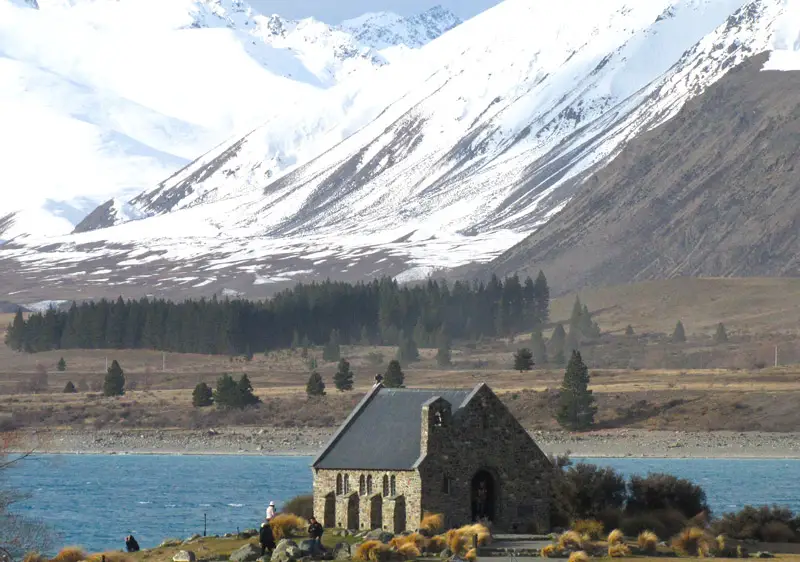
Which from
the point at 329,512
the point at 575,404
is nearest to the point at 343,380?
the point at 575,404

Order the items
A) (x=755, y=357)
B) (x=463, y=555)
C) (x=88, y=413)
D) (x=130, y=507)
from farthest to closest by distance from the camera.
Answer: (x=755, y=357) < (x=88, y=413) < (x=130, y=507) < (x=463, y=555)

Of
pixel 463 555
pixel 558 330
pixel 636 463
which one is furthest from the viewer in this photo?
pixel 558 330

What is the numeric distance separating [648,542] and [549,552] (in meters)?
3.29

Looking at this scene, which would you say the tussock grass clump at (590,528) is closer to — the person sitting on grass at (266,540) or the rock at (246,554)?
the person sitting on grass at (266,540)

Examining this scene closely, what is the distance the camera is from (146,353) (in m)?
193

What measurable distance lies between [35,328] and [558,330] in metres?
56.7

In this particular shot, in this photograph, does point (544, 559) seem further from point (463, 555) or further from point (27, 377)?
point (27, 377)

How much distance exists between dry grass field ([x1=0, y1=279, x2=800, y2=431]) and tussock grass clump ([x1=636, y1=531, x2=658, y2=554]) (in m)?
73.0

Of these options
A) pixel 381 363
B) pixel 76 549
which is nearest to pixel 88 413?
pixel 381 363

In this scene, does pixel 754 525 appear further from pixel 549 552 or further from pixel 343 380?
pixel 343 380

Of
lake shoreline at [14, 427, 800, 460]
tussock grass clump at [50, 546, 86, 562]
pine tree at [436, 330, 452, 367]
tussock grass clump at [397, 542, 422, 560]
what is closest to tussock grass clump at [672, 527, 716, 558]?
tussock grass clump at [397, 542, 422, 560]

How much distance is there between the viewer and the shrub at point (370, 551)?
49.3m

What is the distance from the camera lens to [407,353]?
17825 cm

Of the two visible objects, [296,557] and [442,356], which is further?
[442,356]
